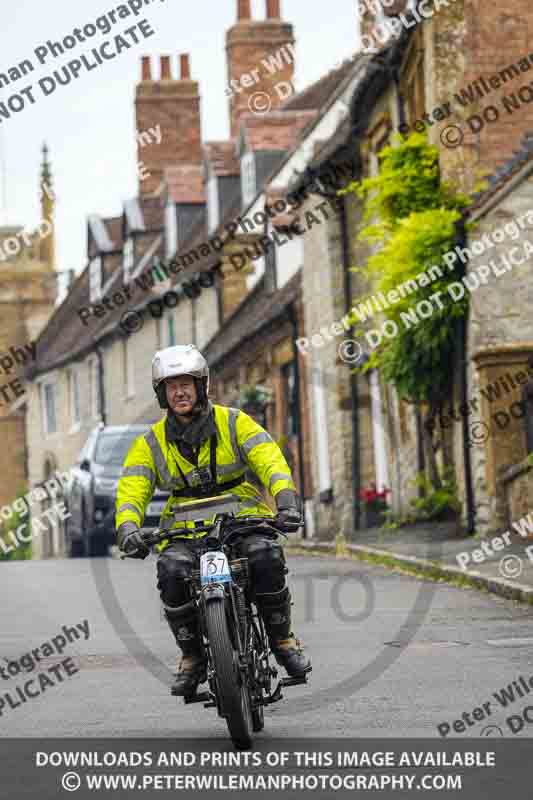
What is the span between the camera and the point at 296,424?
108 feet

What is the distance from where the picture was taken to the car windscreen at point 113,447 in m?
26.4

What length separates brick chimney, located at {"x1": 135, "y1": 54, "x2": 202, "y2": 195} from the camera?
164 feet

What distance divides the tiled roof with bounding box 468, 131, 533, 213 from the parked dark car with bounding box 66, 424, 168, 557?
22.2 ft

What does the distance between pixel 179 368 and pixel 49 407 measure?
51.9 meters

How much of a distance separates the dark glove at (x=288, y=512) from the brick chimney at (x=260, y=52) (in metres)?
35.4

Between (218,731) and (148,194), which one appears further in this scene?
(148,194)

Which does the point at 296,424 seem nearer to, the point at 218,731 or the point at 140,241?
the point at 140,241

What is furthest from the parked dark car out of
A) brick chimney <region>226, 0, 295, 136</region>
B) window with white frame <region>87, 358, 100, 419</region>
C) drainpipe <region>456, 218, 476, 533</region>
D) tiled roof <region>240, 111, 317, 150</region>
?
window with white frame <region>87, 358, 100, 419</region>

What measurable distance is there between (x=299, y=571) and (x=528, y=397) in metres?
3.12

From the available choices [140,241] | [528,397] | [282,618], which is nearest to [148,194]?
[140,241]

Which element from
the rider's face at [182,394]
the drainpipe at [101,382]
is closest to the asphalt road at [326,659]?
the rider's face at [182,394]

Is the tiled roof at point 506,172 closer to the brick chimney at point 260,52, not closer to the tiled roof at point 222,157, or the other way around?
the tiled roof at point 222,157

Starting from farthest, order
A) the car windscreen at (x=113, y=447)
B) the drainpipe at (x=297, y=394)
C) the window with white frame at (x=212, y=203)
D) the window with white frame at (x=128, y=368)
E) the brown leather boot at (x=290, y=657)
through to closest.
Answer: the window with white frame at (x=128, y=368) < the window with white frame at (x=212, y=203) < the drainpipe at (x=297, y=394) < the car windscreen at (x=113, y=447) < the brown leather boot at (x=290, y=657)

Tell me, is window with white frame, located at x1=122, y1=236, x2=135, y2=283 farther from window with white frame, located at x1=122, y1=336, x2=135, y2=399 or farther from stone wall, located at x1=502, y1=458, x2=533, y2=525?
stone wall, located at x1=502, y1=458, x2=533, y2=525
